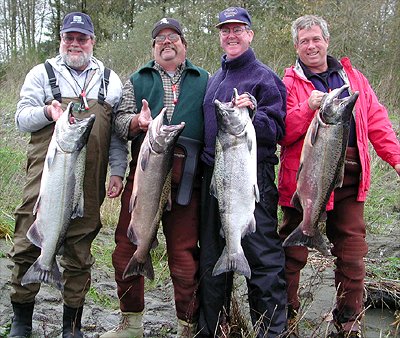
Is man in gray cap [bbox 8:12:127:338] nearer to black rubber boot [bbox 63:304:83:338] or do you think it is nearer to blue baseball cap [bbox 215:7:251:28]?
black rubber boot [bbox 63:304:83:338]

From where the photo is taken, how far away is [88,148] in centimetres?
395

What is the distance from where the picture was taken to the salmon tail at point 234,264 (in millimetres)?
3619

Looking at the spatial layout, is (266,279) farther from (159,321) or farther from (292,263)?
(159,321)

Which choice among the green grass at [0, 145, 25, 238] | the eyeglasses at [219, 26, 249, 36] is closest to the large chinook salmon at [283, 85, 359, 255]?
the eyeglasses at [219, 26, 249, 36]

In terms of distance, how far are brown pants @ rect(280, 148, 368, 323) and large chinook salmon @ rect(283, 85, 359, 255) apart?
194 millimetres

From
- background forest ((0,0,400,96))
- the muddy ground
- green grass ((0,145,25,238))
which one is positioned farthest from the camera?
background forest ((0,0,400,96))

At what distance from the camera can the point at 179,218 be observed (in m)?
4.03

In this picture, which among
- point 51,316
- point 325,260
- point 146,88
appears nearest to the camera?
point 146,88

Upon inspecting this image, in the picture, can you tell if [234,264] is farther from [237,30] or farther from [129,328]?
[237,30]

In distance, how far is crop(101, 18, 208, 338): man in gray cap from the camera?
13.1 feet

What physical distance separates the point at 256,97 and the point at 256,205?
770mm

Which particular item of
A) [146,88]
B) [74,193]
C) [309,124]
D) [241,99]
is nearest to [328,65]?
[309,124]

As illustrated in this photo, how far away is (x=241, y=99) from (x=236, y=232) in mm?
902

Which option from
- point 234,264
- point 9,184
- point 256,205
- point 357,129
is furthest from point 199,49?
point 234,264
